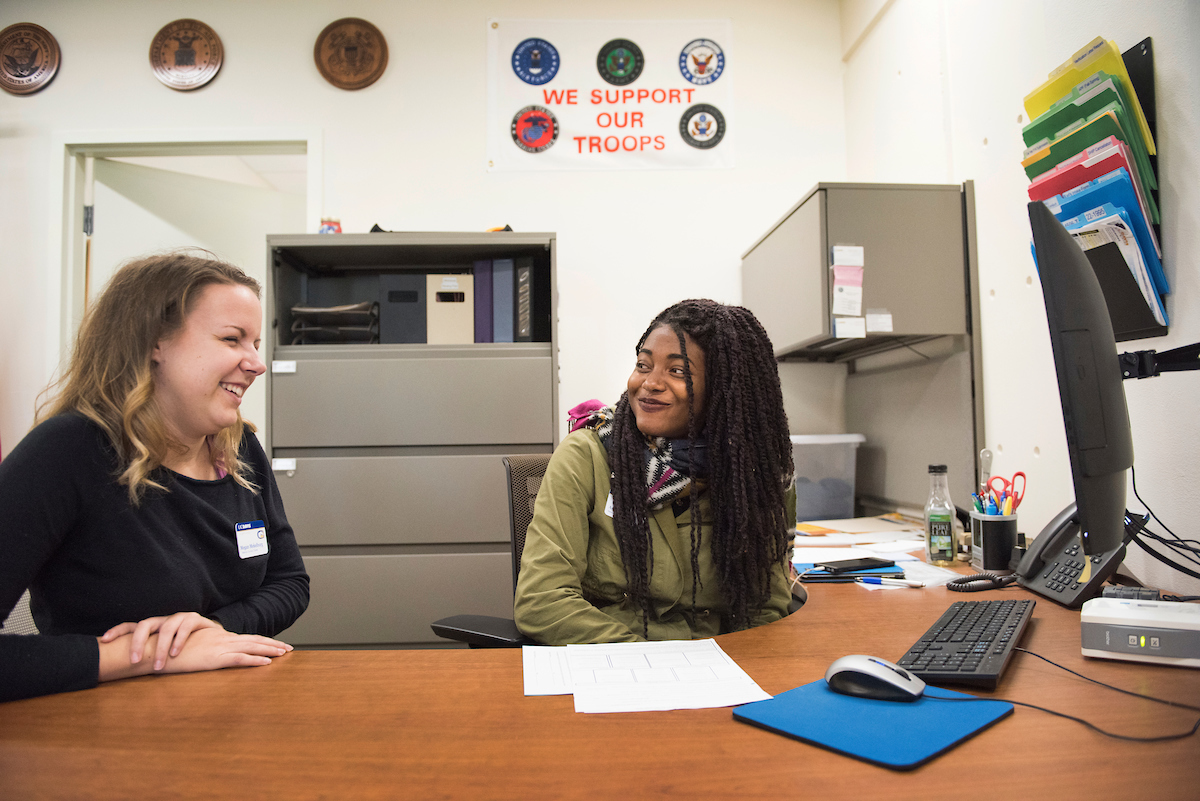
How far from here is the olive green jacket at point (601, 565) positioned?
1.20 meters

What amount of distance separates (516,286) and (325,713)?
1.95 meters

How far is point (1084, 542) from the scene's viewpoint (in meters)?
0.86

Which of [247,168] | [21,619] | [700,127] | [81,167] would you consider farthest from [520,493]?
[247,168]

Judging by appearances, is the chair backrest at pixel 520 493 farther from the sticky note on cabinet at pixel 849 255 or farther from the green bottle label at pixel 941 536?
the sticky note on cabinet at pixel 849 255

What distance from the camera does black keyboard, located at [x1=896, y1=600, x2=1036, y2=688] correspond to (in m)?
0.76

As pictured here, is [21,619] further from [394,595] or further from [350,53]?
[350,53]

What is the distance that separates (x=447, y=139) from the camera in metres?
2.93

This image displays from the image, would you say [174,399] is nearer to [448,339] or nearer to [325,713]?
[325,713]

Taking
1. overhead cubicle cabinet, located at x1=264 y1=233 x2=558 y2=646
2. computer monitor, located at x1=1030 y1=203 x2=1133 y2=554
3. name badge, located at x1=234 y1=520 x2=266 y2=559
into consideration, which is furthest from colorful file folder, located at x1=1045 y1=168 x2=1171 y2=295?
name badge, located at x1=234 y1=520 x2=266 y2=559

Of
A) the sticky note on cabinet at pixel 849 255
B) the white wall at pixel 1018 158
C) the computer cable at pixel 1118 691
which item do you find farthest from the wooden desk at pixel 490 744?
the sticky note on cabinet at pixel 849 255

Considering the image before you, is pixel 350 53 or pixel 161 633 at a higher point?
pixel 350 53

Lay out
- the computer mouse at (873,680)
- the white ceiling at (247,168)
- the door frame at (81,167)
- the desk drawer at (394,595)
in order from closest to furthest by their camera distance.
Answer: the computer mouse at (873,680) → the desk drawer at (394,595) → the door frame at (81,167) → the white ceiling at (247,168)

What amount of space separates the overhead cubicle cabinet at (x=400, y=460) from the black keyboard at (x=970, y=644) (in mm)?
1565

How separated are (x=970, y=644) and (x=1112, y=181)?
100 centimetres
